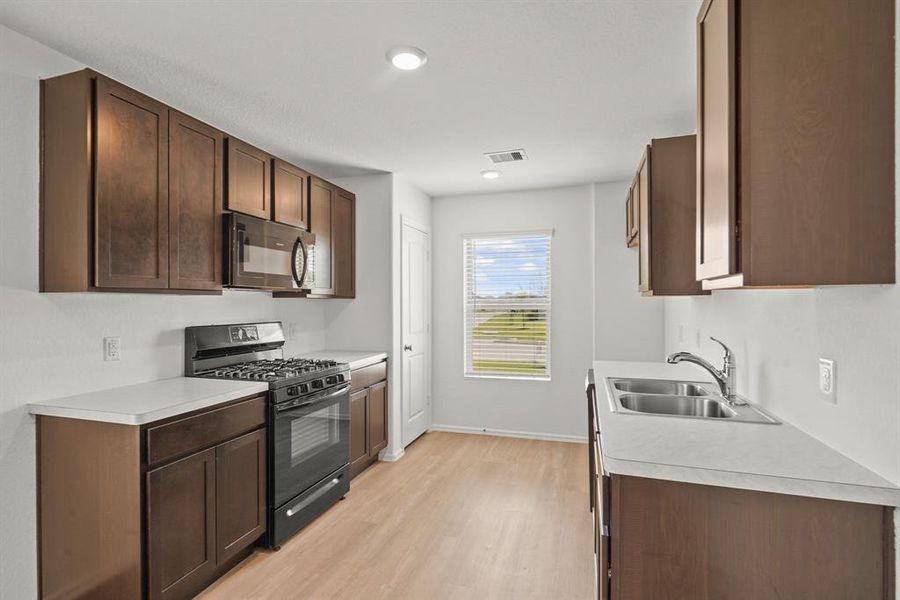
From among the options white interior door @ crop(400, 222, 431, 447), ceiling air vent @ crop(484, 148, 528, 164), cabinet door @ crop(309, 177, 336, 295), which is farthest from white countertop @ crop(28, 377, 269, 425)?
ceiling air vent @ crop(484, 148, 528, 164)

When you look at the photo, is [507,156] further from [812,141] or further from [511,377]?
[812,141]

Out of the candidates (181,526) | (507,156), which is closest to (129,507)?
(181,526)

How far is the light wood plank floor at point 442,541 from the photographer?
2324 millimetres

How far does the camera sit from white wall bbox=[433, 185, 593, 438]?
4668mm

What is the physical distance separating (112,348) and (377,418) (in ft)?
6.65

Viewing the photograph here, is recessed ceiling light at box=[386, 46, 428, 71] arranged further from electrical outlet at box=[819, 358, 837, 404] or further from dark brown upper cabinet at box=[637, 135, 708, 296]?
electrical outlet at box=[819, 358, 837, 404]

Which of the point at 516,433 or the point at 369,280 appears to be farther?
the point at 516,433

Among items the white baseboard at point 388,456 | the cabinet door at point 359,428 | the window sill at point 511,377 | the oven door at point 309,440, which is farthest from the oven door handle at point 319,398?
the window sill at point 511,377

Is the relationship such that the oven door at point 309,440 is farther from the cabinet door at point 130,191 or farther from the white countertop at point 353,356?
the cabinet door at point 130,191

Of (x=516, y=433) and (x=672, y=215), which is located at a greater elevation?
(x=672, y=215)

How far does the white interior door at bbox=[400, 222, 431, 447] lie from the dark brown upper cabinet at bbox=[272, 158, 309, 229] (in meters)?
1.08

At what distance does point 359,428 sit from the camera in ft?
12.0

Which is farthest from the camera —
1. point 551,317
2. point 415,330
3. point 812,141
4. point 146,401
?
point 551,317

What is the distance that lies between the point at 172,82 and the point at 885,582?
3.33 meters
